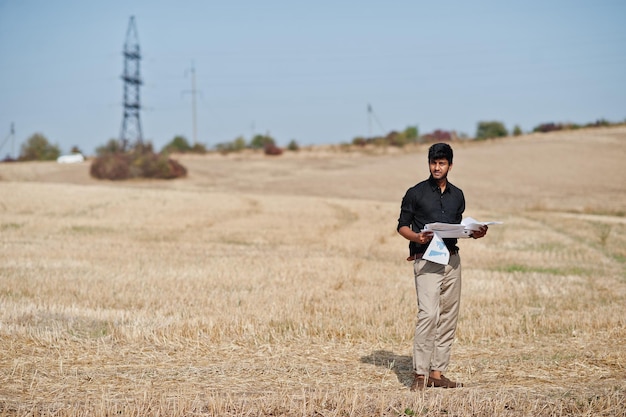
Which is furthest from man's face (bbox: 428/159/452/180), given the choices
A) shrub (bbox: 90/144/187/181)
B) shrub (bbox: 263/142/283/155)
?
shrub (bbox: 263/142/283/155)

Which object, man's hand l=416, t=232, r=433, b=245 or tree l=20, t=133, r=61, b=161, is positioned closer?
man's hand l=416, t=232, r=433, b=245

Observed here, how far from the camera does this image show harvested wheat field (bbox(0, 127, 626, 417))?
7.55 meters

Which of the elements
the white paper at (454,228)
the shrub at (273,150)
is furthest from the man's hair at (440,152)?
the shrub at (273,150)

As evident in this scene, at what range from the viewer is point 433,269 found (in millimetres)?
7898

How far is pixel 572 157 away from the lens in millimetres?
65125

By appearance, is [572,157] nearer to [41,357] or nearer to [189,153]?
[189,153]

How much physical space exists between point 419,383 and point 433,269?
1.20 meters

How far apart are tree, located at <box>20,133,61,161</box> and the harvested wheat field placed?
242 ft

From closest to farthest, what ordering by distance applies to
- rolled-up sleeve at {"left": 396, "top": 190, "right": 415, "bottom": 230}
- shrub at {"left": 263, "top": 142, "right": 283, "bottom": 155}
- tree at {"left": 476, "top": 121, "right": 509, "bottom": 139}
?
rolled-up sleeve at {"left": 396, "top": 190, "right": 415, "bottom": 230}
shrub at {"left": 263, "top": 142, "right": 283, "bottom": 155}
tree at {"left": 476, "top": 121, "right": 509, "bottom": 139}

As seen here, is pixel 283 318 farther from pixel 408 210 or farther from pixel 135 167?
pixel 135 167

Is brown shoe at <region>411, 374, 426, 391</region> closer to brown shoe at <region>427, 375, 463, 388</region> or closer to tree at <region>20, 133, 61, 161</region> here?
brown shoe at <region>427, 375, 463, 388</region>

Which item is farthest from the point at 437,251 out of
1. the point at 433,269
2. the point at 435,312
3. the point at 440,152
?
the point at 440,152

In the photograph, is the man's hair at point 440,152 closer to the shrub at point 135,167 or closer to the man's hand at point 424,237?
the man's hand at point 424,237

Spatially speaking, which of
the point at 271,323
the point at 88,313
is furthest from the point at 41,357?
the point at 271,323
